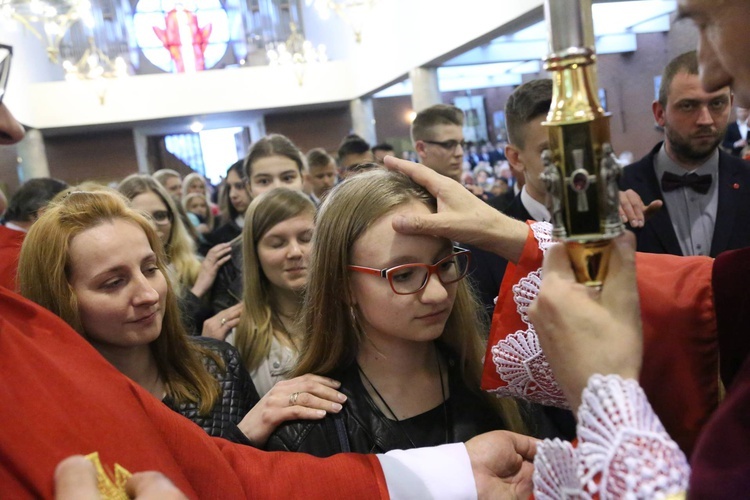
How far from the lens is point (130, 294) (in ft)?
6.33

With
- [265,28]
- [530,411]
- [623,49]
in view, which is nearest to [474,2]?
[623,49]

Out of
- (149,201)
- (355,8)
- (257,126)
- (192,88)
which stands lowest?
(149,201)

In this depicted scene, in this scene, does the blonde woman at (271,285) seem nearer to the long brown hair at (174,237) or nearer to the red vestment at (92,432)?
the long brown hair at (174,237)

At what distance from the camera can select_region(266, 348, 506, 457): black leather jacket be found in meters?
1.58

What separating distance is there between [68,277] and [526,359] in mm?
1274

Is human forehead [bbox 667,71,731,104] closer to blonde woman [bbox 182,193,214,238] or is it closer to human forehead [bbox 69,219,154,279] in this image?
human forehead [bbox 69,219,154,279]

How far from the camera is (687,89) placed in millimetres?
3168

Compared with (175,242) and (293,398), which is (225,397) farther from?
(175,242)

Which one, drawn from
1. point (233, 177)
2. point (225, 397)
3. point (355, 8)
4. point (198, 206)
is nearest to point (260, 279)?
point (225, 397)

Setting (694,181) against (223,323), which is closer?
(223,323)

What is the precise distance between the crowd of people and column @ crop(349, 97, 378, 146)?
13752mm

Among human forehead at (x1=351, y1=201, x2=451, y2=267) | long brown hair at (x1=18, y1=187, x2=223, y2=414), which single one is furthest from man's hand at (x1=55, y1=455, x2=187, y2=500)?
long brown hair at (x1=18, y1=187, x2=223, y2=414)

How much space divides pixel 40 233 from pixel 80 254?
131mm

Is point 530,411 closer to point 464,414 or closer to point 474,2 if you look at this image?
point 464,414
